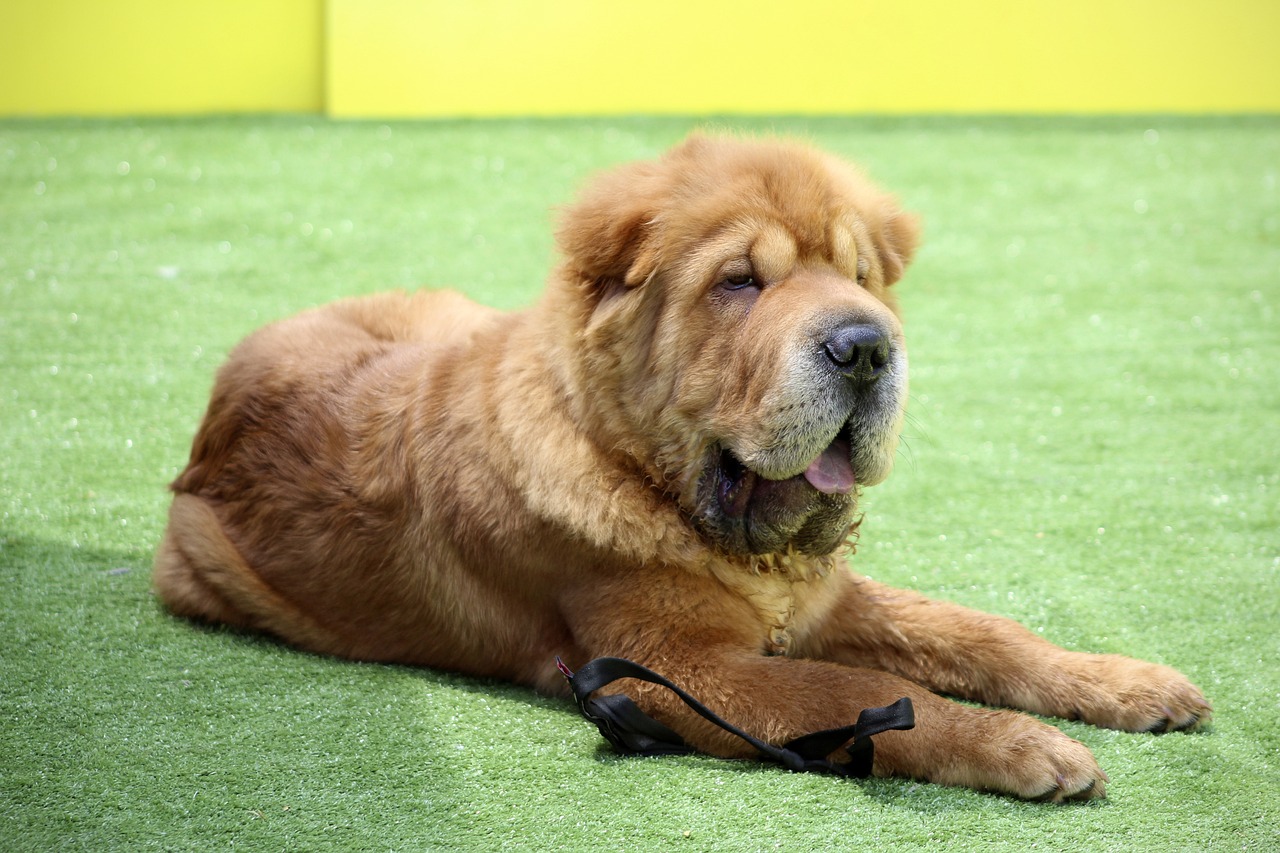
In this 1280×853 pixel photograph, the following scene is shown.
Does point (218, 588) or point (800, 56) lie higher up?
point (800, 56)

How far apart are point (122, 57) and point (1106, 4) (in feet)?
23.5

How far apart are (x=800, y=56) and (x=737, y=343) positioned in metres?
→ 7.14

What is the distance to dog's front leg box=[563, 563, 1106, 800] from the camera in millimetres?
2668

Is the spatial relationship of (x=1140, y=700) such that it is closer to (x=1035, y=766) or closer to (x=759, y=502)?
(x=1035, y=766)

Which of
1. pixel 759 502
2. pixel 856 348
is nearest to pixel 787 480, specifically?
pixel 759 502

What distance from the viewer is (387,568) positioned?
129 inches

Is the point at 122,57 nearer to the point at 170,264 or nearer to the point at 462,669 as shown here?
the point at 170,264

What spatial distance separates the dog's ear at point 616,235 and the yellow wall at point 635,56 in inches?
245

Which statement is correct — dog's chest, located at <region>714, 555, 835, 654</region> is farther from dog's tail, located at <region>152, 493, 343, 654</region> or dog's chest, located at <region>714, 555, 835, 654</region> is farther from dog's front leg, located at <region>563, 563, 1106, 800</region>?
dog's tail, located at <region>152, 493, 343, 654</region>

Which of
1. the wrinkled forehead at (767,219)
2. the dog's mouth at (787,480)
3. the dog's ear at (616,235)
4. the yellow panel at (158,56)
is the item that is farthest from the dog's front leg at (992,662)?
the yellow panel at (158,56)

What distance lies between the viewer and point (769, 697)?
2812mm

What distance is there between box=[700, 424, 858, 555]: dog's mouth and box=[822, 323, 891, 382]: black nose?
0.89 ft

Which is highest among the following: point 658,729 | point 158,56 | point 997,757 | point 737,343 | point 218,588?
point 737,343

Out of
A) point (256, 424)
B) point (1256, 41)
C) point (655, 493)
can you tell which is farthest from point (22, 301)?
point (1256, 41)
